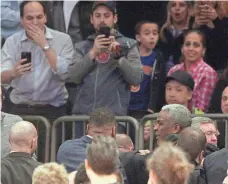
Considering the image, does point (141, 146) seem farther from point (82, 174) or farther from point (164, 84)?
point (82, 174)

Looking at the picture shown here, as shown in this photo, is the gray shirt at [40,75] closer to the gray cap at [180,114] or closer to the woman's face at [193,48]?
the woman's face at [193,48]

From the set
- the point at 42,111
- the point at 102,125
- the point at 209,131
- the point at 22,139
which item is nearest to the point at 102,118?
the point at 102,125

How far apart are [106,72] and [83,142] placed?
86.2 inches

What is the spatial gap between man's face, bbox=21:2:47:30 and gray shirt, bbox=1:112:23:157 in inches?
79.5

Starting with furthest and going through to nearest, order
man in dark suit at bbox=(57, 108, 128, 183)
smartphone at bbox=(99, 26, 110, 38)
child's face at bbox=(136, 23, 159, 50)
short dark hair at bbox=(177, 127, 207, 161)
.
A: child's face at bbox=(136, 23, 159, 50), smartphone at bbox=(99, 26, 110, 38), man in dark suit at bbox=(57, 108, 128, 183), short dark hair at bbox=(177, 127, 207, 161)

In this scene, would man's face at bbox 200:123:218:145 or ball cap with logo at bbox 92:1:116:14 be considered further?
ball cap with logo at bbox 92:1:116:14

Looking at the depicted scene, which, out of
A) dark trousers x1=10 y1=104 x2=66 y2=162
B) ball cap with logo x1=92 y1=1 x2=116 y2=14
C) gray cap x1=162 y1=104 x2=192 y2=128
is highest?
ball cap with logo x1=92 y1=1 x2=116 y2=14

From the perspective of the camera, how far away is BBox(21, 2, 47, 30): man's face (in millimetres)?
13664

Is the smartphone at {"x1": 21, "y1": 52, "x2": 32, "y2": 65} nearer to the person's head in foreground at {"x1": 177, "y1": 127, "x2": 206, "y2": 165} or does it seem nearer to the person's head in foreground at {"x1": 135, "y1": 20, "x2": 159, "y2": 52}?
the person's head in foreground at {"x1": 135, "y1": 20, "x2": 159, "y2": 52}

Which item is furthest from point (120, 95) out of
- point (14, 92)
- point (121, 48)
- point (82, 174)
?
point (82, 174)

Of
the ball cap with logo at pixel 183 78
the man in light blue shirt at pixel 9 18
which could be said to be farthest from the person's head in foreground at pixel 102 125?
the man in light blue shirt at pixel 9 18

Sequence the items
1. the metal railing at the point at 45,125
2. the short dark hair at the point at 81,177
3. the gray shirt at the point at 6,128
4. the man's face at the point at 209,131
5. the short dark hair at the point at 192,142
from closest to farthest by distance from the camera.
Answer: the short dark hair at the point at 81,177 < the short dark hair at the point at 192,142 < the gray shirt at the point at 6,128 < the man's face at the point at 209,131 < the metal railing at the point at 45,125

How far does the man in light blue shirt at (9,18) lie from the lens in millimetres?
14242

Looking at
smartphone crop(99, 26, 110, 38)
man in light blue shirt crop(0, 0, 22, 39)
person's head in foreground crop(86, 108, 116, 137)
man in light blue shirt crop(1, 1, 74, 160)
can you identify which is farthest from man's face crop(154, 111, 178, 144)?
man in light blue shirt crop(0, 0, 22, 39)
